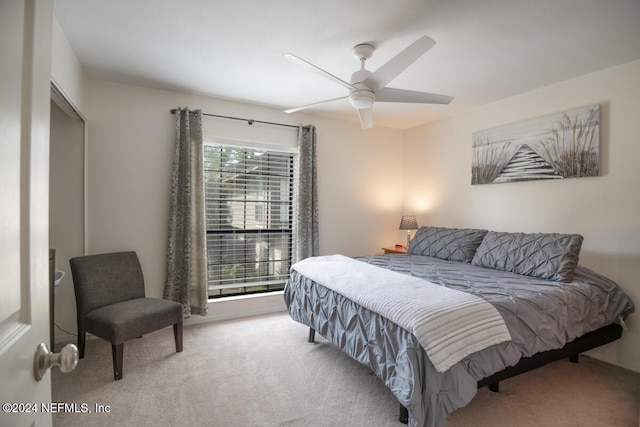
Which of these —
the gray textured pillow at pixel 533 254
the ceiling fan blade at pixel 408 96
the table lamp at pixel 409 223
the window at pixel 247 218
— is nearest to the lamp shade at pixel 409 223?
the table lamp at pixel 409 223

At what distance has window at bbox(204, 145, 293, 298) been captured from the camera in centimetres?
378

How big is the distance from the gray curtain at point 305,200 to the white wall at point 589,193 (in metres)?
1.83

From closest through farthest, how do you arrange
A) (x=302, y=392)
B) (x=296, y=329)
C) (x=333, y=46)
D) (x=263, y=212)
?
(x=302, y=392) → (x=333, y=46) → (x=296, y=329) → (x=263, y=212)

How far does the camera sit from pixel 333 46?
2.48 metres

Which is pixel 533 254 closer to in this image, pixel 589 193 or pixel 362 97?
pixel 589 193

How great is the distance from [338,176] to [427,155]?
4.34ft

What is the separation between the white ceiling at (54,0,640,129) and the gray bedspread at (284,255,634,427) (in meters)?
1.78

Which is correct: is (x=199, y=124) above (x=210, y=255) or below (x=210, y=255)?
above

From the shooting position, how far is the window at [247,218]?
3.78 meters

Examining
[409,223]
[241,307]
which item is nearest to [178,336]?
[241,307]


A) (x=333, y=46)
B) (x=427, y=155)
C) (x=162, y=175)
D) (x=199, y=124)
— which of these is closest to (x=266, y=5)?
(x=333, y=46)

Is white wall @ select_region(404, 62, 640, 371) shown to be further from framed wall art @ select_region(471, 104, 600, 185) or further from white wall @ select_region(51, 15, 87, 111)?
white wall @ select_region(51, 15, 87, 111)

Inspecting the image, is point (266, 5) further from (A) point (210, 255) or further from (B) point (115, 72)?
(A) point (210, 255)

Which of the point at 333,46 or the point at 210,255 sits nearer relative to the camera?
the point at 333,46
